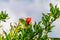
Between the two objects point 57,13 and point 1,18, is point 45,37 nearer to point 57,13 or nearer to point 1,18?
point 57,13

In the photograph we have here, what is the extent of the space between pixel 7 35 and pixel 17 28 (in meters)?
0.27

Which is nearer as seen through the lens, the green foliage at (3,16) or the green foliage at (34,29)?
the green foliage at (34,29)

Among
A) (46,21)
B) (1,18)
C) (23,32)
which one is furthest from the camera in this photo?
(1,18)

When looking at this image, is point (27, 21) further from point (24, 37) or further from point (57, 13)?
point (57, 13)

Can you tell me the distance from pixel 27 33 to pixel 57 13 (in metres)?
0.94

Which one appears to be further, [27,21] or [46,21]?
[46,21]

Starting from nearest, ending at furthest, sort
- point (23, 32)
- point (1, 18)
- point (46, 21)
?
point (23, 32)
point (46, 21)
point (1, 18)

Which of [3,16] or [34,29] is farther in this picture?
[3,16]

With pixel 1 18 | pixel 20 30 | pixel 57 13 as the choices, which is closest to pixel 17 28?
pixel 20 30

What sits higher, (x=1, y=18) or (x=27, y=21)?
(x=27, y=21)

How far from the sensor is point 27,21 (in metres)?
4.14

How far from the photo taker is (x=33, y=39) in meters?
4.27

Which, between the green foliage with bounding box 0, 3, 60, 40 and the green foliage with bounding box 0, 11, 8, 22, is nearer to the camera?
the green foliage with bounding box 0, 3, 60, 40

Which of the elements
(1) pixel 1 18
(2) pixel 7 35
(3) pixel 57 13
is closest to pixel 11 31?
(2) pixel 7 35
